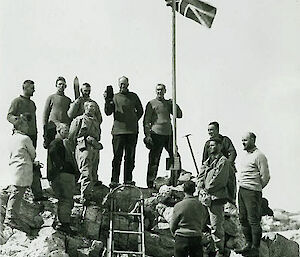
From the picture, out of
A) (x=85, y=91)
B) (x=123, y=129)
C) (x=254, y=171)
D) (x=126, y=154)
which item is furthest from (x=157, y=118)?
(x=254, y=171)

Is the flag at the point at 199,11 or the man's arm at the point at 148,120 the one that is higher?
the flag at the point at 199,11

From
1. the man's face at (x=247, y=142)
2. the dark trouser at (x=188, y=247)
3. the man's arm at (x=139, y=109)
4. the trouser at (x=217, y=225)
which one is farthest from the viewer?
the man's arm at (x=139, y=109)

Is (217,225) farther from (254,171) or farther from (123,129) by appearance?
(123,129)

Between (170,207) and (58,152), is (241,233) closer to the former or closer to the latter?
(170,207)

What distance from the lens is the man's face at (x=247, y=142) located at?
36.7ft

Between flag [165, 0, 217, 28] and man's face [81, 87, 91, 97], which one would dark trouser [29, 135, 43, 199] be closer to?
man's face [81, 87, 91, 97]

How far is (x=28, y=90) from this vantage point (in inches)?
479

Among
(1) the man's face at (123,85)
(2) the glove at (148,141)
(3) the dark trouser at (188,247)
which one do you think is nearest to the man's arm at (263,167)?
(3) the dark trouser at (188,247)

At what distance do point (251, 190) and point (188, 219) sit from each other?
92.9 inches

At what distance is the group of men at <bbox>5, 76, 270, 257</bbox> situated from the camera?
10.3 metres

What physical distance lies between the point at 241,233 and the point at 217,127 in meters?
2.08

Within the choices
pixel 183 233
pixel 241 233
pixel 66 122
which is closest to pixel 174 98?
pixel 66 122

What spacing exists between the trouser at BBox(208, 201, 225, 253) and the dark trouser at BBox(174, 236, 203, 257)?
5.67 ft

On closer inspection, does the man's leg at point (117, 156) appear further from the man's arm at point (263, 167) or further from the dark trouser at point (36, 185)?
the man's arm at point (263, 167)
